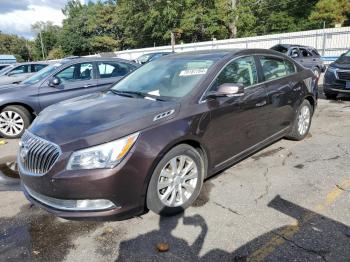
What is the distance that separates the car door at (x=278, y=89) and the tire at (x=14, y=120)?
5.14m

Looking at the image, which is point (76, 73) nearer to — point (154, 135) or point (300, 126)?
point (300, 126)

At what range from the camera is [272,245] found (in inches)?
115

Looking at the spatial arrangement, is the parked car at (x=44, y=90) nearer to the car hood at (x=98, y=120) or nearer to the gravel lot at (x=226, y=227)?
the gravel lot at (x=226, y=227)

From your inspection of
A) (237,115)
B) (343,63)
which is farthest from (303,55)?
(237,115)

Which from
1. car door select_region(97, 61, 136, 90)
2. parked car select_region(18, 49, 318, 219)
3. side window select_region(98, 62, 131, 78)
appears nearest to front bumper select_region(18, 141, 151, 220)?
parked car select_region(18, 49, 318, 219)

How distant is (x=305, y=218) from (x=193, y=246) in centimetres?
121

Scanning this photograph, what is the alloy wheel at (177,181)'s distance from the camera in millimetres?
3364

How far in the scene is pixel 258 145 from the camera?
4.66 m

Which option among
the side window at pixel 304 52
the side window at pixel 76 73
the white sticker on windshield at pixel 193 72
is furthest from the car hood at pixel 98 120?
the side window at pixel 304 52

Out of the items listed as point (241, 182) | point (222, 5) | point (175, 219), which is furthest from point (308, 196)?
point (222, 5)

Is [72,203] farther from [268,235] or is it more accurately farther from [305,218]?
[305,218]

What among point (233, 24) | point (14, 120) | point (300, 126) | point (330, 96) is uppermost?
point (233, 24)

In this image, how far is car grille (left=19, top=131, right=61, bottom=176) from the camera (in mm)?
3016

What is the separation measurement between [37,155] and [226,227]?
1.95m
